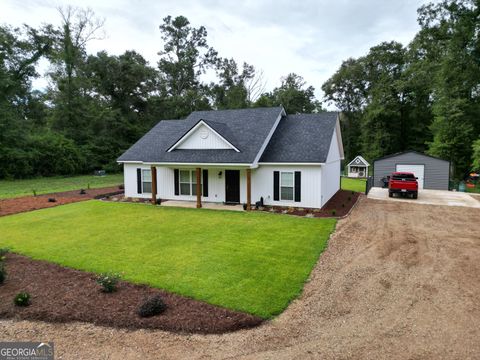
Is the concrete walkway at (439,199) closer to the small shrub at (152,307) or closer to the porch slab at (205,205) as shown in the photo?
the porch slab at (205,205)

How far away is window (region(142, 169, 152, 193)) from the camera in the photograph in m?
19.1

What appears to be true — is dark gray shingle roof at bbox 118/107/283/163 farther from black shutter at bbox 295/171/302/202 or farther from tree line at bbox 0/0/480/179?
tree line at bbox 0/0/480/179

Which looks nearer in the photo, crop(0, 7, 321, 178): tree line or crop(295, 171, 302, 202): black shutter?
crop(295, 171, 302, 202): black shutter

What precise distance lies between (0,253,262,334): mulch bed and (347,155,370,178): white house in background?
3782 centimetres

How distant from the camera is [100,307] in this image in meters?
6.40

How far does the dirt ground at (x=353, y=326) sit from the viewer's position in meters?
4.95

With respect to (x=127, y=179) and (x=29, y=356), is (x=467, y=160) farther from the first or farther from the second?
(x=29, y=356)

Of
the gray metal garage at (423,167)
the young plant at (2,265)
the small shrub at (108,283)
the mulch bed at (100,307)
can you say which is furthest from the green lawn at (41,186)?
the gray metal garage at (423,167)

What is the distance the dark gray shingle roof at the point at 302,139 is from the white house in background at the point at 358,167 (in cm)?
2330

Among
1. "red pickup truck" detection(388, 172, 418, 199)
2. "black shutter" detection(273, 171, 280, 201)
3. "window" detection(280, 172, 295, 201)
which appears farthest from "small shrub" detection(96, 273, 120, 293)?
"red pickup truck" detection(388, 172, 418, 199)

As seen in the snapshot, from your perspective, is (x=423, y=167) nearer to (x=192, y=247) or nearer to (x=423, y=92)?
(x=423, y=92)

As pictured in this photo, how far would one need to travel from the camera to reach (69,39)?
39.9 meters

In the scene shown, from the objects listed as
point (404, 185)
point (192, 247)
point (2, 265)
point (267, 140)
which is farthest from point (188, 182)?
point (404, 185)

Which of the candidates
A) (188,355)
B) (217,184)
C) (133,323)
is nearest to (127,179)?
A: (217,184)
